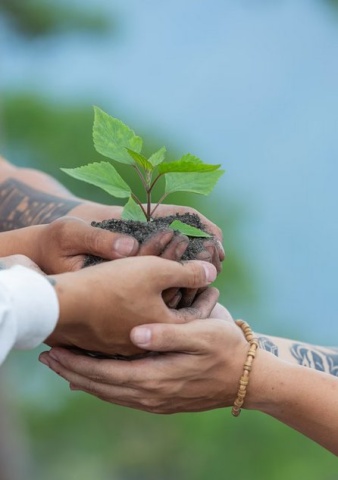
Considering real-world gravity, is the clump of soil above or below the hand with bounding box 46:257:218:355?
above

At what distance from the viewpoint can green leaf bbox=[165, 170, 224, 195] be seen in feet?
5.40

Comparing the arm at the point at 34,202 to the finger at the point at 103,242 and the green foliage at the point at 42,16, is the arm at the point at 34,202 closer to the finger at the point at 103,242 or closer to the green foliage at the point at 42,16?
the finger at the point at 103,242

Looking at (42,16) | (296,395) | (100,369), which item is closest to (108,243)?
(100,369)

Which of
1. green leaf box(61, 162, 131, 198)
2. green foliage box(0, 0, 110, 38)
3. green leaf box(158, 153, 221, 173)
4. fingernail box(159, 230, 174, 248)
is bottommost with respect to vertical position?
green foliage box(0, 0, 110, 38)

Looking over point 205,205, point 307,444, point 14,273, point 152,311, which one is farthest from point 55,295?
point 307,444

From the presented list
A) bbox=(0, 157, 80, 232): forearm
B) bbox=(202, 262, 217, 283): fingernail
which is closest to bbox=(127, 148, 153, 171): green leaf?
bbox=(202, 262, 217, 283): fingernail

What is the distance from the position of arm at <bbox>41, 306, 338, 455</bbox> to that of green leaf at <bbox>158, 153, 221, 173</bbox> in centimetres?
27

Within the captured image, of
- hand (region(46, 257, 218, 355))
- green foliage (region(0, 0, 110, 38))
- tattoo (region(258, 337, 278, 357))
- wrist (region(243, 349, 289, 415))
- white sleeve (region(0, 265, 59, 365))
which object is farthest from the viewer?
green foliage (region(0, 0, 110, 38))

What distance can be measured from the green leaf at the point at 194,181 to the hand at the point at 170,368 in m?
0.24

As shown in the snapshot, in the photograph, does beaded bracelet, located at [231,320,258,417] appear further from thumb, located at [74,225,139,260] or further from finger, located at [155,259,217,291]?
thumb, located at [74,225,139,260]

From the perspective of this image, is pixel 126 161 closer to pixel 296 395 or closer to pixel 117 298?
pixel 117 298

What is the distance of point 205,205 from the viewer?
5.00 metres

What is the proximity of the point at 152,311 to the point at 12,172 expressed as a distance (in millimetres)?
993

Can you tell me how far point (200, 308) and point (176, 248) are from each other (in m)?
0.15
